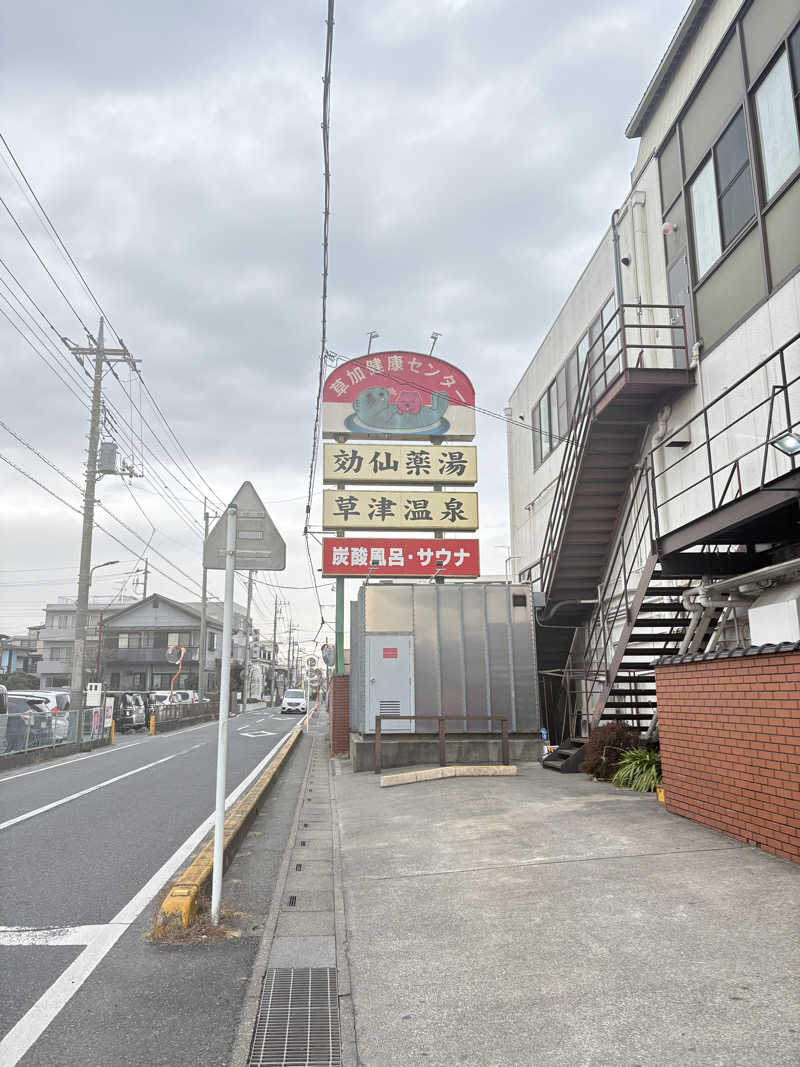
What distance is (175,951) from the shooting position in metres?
4.68

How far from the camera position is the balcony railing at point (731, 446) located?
9.20m

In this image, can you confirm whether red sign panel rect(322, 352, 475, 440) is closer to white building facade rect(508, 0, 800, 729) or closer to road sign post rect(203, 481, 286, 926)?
white building facade rect(508, 0, 800, 729)

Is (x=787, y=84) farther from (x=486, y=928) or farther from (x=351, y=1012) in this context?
(x=351, y=1012)

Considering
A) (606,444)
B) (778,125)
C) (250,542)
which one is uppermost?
(778,125)

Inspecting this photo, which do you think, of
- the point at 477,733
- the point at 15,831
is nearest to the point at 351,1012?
the point at 15,831

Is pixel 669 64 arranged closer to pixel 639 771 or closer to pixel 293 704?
pixel 639 771

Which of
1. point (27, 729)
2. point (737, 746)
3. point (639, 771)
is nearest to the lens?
point (737, 746)

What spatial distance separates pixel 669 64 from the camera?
42.2 ft

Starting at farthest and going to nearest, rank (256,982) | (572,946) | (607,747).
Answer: (607,747), (572,946), (256,982)

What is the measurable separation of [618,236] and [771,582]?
847 centimetres

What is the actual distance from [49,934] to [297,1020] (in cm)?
224

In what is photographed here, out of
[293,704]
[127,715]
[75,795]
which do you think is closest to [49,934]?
[75,795]

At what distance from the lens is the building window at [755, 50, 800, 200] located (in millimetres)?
9453

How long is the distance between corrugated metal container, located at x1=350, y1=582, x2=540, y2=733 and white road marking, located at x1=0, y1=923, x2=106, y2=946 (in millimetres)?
9738
